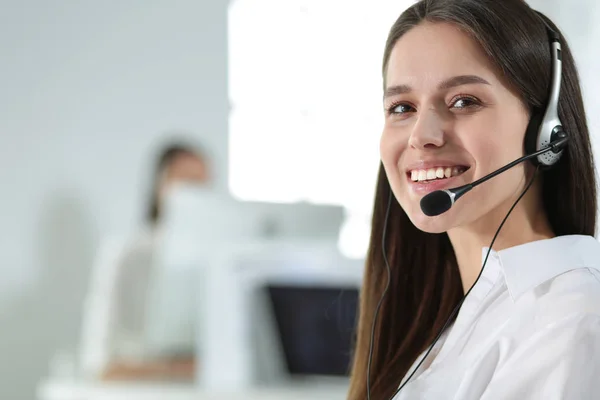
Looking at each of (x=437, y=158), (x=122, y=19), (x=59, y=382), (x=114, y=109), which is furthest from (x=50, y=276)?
(x=437, y=158)

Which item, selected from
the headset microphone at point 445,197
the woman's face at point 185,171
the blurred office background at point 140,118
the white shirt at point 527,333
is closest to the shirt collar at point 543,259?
the white shirt at point 527,333

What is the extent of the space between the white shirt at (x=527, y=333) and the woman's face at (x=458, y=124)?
0.29 feet

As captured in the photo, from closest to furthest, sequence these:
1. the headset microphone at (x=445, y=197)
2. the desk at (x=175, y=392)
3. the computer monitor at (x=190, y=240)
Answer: the headset microphone at (x=445, y=197) → the desk at (x=175, y=392) → the computer monitor at (x=190, y=240)

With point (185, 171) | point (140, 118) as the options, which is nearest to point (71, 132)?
point (140, 118)

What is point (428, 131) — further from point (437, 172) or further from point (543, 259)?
point (543, 259)

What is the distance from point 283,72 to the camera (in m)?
5.54

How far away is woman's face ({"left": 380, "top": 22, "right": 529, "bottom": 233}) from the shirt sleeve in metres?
0.21

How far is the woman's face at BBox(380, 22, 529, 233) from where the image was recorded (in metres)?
1.01

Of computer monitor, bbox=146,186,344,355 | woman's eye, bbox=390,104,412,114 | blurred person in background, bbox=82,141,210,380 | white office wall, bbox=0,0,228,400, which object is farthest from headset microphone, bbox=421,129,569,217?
white office wall, bbox=0,0,228,400

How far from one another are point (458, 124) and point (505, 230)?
164 millimetres

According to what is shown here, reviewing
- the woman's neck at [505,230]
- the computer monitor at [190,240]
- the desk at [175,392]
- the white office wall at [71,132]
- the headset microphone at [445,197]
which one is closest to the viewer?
the headset microphone at [445,197]

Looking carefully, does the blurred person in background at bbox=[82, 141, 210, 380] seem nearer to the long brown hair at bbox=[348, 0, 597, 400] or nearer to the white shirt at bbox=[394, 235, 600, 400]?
the long brown hair at bbox=[348, 0, 597, 400]

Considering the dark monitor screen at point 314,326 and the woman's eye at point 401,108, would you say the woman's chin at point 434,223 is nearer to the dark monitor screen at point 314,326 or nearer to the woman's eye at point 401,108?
the woman's eye at point 401,108

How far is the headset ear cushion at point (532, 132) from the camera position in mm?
1028
